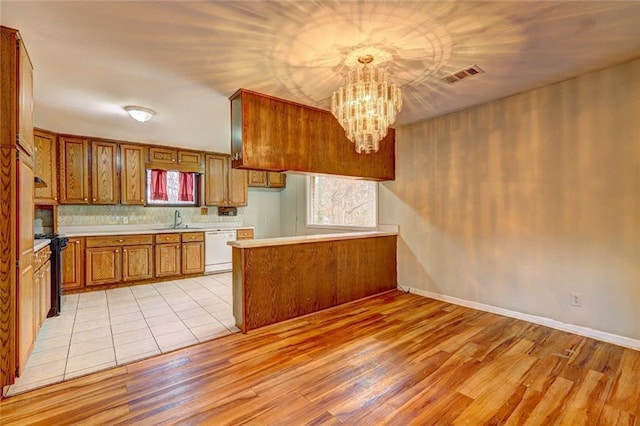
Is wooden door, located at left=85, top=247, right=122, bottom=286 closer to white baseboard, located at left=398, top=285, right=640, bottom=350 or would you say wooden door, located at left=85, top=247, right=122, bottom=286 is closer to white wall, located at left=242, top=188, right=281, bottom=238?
white wall, located at left=242, top=188, right=281, bottom=238

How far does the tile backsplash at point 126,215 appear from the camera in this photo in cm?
486

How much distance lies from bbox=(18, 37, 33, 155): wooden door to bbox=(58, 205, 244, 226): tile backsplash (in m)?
3.01

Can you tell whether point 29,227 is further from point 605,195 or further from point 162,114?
point 605,195

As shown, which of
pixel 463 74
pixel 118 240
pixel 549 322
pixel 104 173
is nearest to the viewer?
pixel 463 74

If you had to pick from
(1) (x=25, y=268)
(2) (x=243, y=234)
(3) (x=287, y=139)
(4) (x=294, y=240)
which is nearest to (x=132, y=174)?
(2) (x=243, y=234)

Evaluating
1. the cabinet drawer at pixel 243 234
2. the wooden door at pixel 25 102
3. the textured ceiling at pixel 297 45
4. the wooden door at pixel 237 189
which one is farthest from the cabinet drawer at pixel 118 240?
the wooden door at pixel 25 102

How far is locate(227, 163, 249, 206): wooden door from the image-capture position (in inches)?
244

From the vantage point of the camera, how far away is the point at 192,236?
5.40 metres

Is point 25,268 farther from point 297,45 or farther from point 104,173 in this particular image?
point 104,173

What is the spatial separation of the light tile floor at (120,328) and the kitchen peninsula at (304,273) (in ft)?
1.35

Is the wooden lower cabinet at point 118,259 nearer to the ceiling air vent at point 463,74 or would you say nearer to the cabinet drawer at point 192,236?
the cabinet drawer at point 192,236

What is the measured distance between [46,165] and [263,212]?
12.4 ft

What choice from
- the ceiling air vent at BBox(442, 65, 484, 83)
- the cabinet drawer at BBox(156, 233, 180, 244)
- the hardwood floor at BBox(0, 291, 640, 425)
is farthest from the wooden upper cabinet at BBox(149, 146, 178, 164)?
the ceiling air vent at BBox(442, 65, 484, 83)

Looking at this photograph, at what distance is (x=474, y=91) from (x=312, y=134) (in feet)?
5.77
